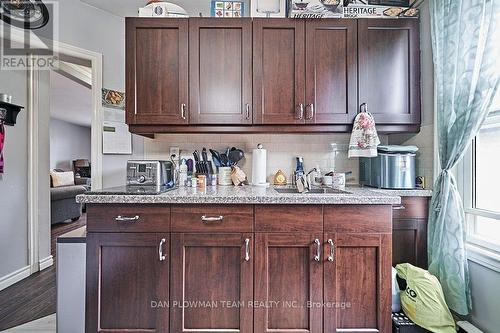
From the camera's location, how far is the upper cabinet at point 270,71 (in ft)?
6.36

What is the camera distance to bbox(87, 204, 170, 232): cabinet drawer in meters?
1.54

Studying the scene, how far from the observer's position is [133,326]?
1.55 metres

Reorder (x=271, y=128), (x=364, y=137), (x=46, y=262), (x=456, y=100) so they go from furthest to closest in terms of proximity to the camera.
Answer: (x=46, y=262) < (x=271, y=128) < (x=364, y=137) < (x=456, y=100)

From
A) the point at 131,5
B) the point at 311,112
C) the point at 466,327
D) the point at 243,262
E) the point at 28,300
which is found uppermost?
the point at 131,5

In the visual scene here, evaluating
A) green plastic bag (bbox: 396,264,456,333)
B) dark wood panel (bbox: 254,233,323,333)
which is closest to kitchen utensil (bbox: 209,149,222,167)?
dark wood panel (bbox: 254,233,323,333)

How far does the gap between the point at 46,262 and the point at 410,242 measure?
3561 millimetres

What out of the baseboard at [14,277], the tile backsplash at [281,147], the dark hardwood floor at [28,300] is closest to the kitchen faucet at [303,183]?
the tile backsplash at [281,147]

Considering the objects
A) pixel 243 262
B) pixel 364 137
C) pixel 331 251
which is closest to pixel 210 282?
pixel 243 262

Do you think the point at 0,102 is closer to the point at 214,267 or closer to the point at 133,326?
the point at 133,326

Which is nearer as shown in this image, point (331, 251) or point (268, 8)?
point (331, 251)

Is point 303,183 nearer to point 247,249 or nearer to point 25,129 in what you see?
point 247,249

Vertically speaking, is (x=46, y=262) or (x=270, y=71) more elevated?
(x=270, y=71)

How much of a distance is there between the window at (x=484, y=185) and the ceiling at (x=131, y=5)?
2217 mm

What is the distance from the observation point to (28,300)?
88.4 inches
